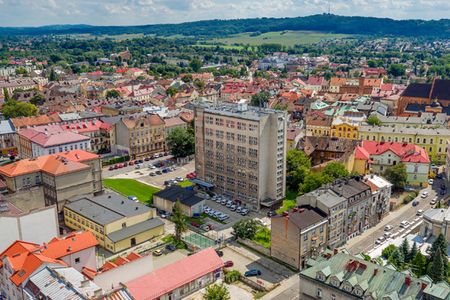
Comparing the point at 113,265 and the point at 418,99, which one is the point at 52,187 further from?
the point at 418,99

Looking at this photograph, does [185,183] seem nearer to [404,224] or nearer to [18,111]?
[404,224]

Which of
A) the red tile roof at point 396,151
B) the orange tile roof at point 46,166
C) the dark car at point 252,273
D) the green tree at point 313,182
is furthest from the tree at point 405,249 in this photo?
the orange tile roof at point 46,166

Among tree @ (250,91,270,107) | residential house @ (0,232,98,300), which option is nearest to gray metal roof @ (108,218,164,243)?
residential house @ (0,232,98,300)

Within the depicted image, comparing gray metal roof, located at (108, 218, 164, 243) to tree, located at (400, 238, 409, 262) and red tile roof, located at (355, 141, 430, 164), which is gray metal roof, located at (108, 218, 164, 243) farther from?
red tile roof, located at (355, 141, 430, 164)

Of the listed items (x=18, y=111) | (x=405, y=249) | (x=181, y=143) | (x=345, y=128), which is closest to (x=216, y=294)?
(x=405, y=249)

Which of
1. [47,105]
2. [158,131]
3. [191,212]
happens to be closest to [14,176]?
[191,212]

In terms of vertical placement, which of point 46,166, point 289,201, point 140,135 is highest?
point 46,166

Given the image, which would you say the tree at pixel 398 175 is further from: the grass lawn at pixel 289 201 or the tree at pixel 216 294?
the tree at pixel 216 294
